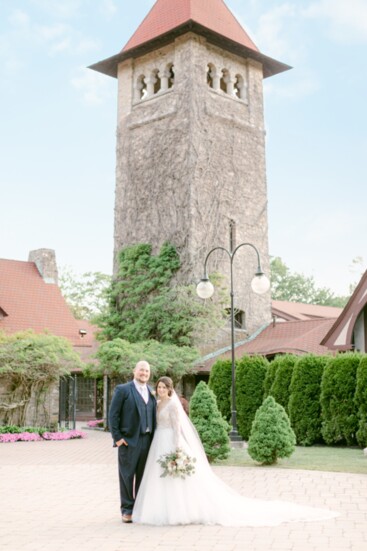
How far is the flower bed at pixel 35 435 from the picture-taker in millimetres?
20672

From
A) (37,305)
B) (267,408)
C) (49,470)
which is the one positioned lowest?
(49,470)

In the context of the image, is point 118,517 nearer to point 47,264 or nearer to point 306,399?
point 306,399

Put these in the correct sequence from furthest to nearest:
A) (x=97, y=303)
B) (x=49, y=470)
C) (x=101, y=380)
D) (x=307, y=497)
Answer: (x=97, y=303)
(x=101, y=380)
(x=49, y=470)
(x=307, y=497)

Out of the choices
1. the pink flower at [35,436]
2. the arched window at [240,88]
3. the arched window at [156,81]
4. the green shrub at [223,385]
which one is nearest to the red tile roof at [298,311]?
the arched window at [240,88]

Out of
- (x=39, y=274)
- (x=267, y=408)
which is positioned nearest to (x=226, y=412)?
(x=267, y=408)

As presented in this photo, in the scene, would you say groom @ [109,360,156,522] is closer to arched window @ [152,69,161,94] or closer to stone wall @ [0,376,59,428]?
stone wall @ [0,376,59,428]

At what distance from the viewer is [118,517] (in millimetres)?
7887

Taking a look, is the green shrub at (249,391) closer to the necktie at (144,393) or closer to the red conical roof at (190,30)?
the necktie at (144,393)

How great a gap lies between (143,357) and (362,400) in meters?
9.47

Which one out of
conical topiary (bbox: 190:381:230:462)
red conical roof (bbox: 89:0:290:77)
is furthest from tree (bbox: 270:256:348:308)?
conical topiary (bbox: 190:381:230:462)

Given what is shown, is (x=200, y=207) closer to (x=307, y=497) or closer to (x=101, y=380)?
(x=101, y=380)

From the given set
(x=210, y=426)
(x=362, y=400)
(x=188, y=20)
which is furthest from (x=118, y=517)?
(x=188, y=20)

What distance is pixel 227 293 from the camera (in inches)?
1075

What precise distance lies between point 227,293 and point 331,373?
1033 cm
